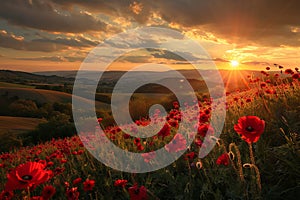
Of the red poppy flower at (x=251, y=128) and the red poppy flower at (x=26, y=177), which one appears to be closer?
the red poppy flower at (x=251, y=128)

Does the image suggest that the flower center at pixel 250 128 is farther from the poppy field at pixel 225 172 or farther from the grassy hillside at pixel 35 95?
the grassy hillside at pixel 35 95

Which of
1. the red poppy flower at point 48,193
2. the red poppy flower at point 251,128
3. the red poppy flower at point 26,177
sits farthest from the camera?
the red poppy flower at point 48,193

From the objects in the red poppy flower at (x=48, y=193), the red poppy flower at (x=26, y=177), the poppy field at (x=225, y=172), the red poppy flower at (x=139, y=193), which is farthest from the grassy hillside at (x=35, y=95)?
the red poppy flower at (x=139, y=193)

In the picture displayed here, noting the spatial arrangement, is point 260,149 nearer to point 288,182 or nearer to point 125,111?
point 288,182

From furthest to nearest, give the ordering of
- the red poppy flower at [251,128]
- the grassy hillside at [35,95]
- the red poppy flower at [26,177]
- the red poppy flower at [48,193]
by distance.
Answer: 1. the grassy hillside at [35,95]
2. the red poppy flower at [48,193]
3. the red poppy flower at [26,177]
4. the red poppy flower at [251,128]

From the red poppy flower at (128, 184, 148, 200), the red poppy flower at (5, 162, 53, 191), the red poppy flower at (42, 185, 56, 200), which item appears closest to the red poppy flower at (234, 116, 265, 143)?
the red poppy flower at (128, 184, 148, 200)

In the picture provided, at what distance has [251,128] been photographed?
6.68ft

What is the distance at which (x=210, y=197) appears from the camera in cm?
290

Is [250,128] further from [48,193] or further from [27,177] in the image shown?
[48,193]

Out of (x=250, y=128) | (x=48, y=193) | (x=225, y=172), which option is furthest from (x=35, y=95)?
(x=250, y=128)

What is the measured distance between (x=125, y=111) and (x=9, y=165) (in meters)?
14.5

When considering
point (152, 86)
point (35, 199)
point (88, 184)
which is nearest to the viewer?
point (35, 199)

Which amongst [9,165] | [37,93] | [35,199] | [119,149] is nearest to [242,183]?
[35,199]

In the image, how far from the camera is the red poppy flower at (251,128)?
1983 millimetres
